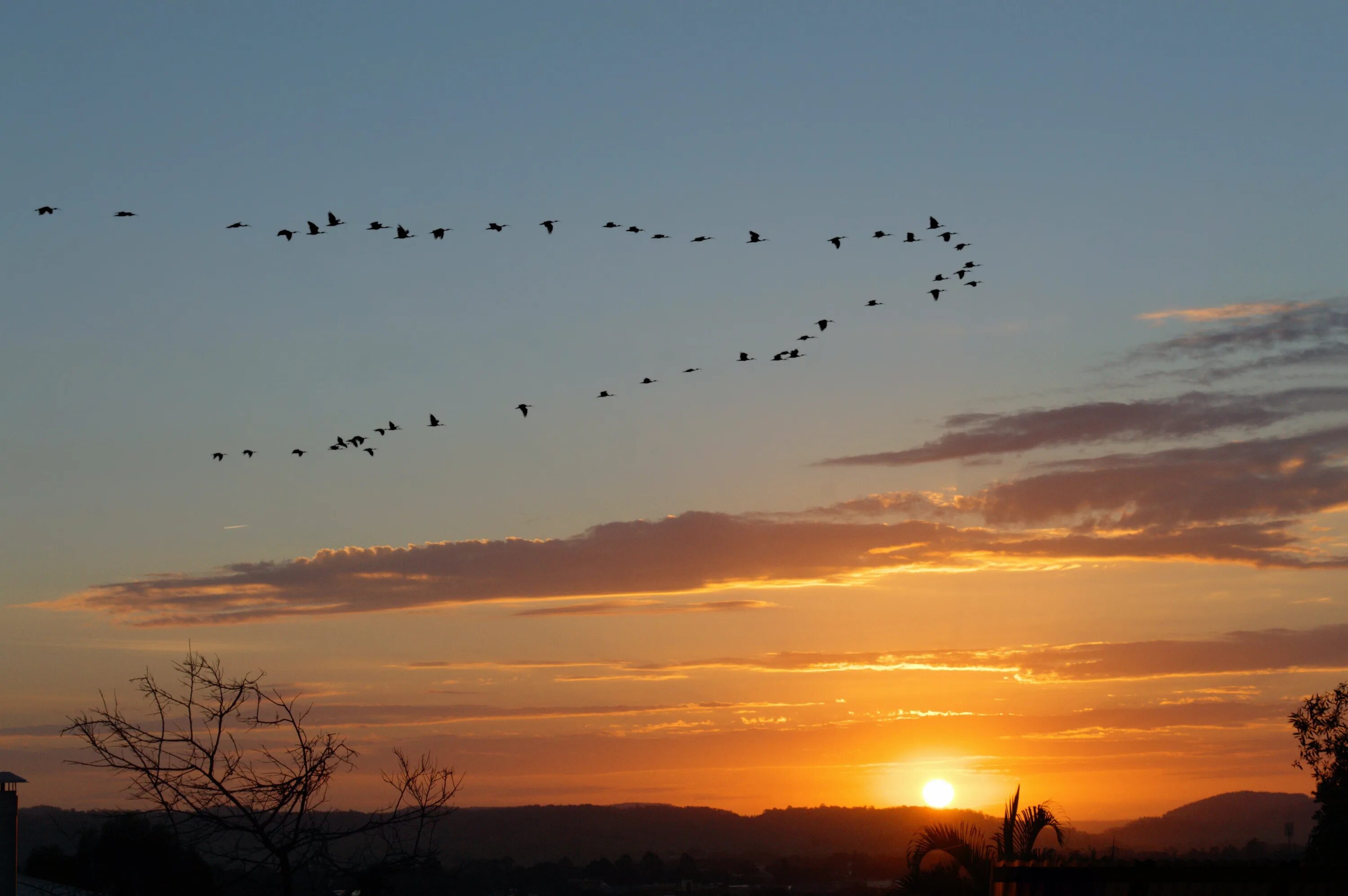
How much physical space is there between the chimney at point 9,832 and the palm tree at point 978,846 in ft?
79.3

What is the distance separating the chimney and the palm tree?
2416 centimetres

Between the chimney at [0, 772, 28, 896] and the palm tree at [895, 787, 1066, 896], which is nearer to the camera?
the palm tree at [895, 787, 1066, 896]

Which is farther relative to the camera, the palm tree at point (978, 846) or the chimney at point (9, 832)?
the chimney at point (9, 832)

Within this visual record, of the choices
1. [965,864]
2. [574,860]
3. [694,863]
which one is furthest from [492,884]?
[965,864]

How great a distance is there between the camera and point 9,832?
37344mm

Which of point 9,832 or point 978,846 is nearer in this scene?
point 978,846

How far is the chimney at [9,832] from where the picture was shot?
3597cm

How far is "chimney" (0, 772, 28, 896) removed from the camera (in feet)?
118

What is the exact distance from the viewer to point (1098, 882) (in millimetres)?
15031

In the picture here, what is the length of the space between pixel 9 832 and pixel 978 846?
87.8ft

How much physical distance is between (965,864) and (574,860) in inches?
6774

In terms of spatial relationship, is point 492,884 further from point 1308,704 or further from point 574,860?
point 1308,704

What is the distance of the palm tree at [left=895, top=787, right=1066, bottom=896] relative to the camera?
27.5m

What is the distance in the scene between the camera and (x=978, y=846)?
27844 millimetres
